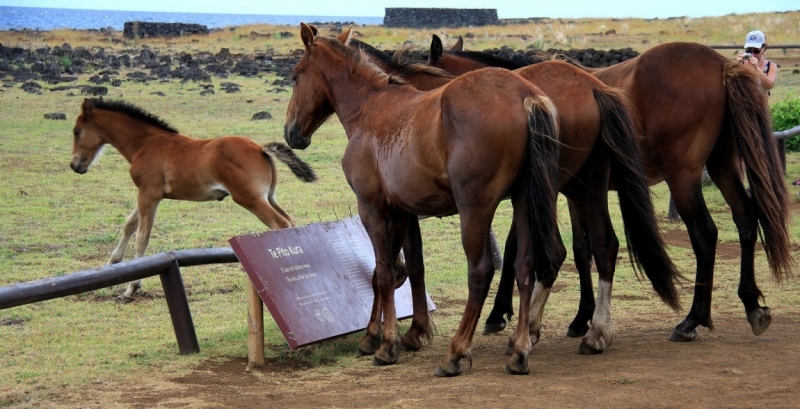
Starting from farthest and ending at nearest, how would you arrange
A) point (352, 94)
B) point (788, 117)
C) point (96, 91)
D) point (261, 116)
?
point (96, 91) < point (261, 116) < point (788, 117) < point (352, 94)

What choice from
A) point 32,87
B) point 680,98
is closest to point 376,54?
point 680,98

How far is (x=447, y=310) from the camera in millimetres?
7578

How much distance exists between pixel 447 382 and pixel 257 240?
5.57 feet

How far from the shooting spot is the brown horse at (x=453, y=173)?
5.02 meters

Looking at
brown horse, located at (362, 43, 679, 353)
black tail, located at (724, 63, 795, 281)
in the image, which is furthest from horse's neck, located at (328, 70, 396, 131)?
black tail, located at (724, 63, 795, 281)

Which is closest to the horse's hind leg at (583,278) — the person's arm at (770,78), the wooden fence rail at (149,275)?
the person's arm at (770,78)

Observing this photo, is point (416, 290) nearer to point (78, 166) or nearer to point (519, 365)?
point (519, 365)

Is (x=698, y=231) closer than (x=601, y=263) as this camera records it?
No

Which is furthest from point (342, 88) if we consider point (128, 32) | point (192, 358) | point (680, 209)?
point (128, 32)

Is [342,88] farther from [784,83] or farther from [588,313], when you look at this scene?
[784,83]

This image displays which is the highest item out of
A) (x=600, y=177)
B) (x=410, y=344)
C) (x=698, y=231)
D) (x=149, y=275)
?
(x=600, y=177)

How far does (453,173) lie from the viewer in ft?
16.7

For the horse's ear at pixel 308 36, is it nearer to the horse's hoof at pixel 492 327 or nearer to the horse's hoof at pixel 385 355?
the horse's hoof at pixel 385 355

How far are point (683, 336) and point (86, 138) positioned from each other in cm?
649
